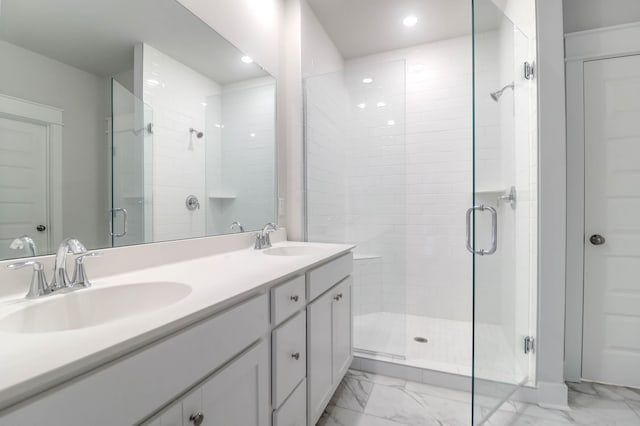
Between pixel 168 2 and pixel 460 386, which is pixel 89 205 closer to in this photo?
pixel 168 2

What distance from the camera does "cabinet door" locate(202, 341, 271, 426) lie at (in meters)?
0.74

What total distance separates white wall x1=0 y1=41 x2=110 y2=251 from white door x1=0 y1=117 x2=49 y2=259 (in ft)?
0.18

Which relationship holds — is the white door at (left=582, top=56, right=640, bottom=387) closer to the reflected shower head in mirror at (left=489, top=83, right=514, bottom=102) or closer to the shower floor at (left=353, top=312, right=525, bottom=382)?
the reflected shower head in mirror at (left=489, top=83, right=514, bottom=102)

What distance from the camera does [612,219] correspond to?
1.77 meters

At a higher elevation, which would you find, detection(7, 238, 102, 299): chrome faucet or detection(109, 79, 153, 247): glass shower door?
detection(109, 79, 153, 247): glass shower door

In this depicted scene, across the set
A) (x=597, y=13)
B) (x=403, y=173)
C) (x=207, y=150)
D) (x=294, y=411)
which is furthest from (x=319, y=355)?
(x=597, y=13)

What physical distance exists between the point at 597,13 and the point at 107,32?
260cm

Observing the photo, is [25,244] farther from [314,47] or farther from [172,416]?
[314,47]

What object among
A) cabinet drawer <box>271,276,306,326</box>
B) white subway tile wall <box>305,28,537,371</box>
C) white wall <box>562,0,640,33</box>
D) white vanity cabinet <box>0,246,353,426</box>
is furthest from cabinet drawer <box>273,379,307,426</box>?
white wall <box>562,0,640,33</box>

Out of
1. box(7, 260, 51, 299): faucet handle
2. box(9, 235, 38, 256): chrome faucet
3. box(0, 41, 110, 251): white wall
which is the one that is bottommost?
box(7, 260, 51, 299): faucet handle

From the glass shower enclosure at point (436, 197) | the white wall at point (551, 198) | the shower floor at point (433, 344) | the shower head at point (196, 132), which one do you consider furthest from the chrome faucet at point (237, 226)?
the white wall at point (551, 198)

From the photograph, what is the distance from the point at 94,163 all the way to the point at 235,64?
1064mm

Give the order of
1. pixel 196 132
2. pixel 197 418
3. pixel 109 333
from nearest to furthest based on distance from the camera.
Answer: pixel 109 333 → pixel 197 418 → pixel 196 132

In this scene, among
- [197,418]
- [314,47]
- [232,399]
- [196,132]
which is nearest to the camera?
[197,418]
